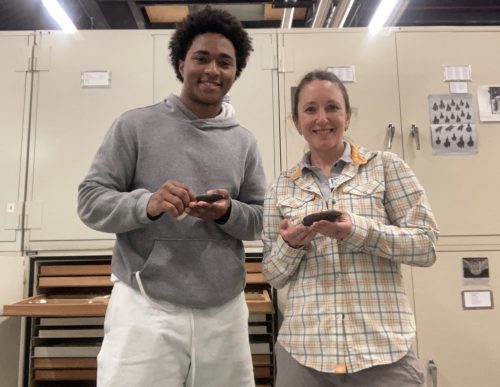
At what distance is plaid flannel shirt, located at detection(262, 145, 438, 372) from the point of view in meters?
0.90

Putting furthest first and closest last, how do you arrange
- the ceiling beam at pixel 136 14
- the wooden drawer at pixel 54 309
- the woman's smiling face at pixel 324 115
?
the ceiling beam at pixel 136 14
the wooden drawer at pixel 54 309
the woman's smiling face at pixel 324 115

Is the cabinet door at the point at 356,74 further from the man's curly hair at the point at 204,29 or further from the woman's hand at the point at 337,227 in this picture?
the woman's hand at the point at 337,227

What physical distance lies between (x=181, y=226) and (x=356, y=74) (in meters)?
1.44

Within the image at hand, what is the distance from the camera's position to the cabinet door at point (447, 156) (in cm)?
197

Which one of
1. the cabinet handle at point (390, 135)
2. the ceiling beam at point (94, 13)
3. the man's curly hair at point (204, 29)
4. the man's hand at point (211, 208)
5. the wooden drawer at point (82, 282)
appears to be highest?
the ceiling beam at point (94, 13)

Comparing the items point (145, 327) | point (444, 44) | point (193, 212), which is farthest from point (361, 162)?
point (444, 44)

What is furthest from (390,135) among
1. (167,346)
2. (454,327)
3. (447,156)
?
(167,346)

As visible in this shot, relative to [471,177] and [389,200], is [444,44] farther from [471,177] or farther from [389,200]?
[389,200]

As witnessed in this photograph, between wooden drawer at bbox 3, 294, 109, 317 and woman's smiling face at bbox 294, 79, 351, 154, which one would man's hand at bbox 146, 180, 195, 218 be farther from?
wooden drawer at bbox 3, 294, 109, 317

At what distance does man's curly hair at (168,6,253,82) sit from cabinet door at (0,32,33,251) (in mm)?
1215

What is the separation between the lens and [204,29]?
111 cm

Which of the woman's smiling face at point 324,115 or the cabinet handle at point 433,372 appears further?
the cabinet handle at point 433,372

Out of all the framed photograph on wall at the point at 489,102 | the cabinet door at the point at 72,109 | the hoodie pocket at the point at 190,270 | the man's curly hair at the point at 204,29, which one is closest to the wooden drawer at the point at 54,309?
the cabinet door at the point at 72,109

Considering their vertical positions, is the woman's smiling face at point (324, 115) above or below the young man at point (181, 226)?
above
